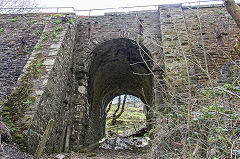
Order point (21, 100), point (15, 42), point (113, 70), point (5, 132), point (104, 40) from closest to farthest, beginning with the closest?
1. point (5, 132)
2. point (21, 100)
3. point (104, 40)
4. point (15, 42)
5. point (113, 70)

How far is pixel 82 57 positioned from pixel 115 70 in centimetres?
272

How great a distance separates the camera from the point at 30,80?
447 centimetres

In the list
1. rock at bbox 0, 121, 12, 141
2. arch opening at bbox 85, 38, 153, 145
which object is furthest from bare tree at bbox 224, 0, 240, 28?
rock at bbox 0, 121, 12, 141

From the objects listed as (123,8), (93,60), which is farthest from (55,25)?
(123,8)

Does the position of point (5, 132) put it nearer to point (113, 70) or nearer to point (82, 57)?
point (82, 57)

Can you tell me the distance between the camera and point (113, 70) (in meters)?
8.80

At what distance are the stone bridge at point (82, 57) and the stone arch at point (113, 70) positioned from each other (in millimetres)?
51

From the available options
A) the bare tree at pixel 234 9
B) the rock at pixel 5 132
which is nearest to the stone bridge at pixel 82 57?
the rock at pixel 5 132

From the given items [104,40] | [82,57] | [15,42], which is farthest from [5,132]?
[15,42]

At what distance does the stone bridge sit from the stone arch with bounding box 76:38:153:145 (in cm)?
5

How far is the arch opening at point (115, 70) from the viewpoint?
6.79m

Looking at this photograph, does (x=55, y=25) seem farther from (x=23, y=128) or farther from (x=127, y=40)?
(x=23, y=128)

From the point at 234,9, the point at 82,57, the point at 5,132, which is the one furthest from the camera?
the point at 82,57

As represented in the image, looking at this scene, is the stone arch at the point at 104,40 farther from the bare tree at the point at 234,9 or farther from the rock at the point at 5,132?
the bare tree at the point at 234,9
